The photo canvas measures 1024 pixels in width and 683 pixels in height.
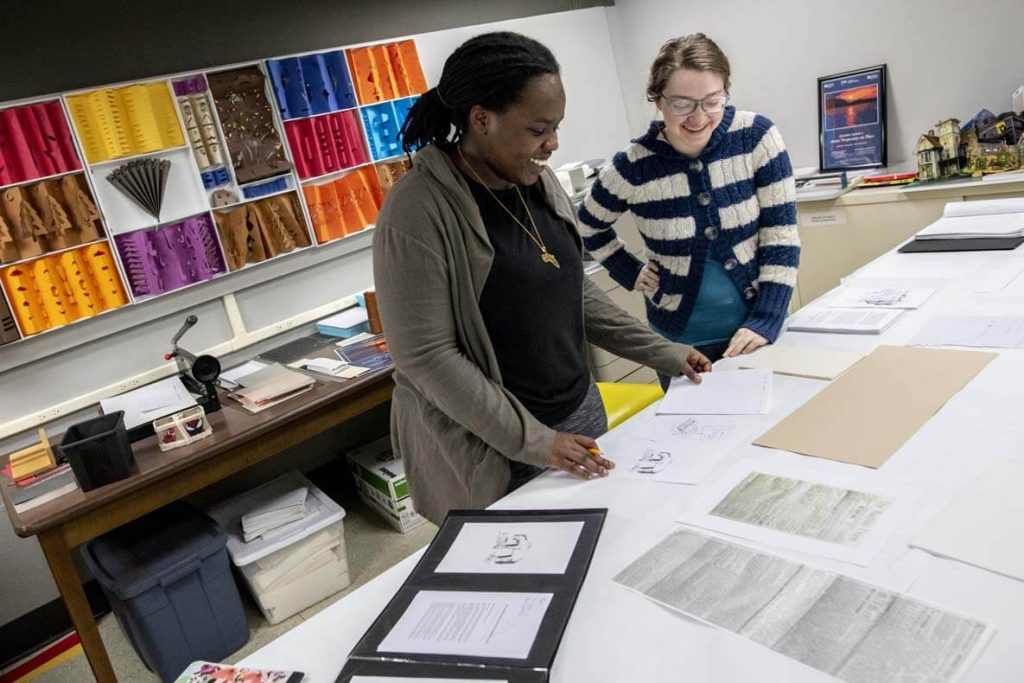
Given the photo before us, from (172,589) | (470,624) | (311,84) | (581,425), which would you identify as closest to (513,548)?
(470,624)

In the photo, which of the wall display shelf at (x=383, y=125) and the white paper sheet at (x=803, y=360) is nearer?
the white paper sheet at (x=803, y=360)

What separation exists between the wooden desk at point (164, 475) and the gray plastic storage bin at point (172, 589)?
0.17 m

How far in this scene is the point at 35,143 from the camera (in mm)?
2535

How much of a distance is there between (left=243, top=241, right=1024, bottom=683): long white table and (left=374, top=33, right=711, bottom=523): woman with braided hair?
13cm

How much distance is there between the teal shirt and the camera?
1.90m

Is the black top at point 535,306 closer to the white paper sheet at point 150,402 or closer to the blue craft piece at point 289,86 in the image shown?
the white paper sheet at point 150,402

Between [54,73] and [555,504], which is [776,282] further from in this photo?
[54,73]

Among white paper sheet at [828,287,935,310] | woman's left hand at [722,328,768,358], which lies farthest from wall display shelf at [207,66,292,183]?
white paper sheet at [828,287,935,310]

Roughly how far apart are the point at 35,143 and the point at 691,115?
2.17m

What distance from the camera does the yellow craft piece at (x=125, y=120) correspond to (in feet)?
8.61

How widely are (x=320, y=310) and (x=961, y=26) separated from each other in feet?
9.66

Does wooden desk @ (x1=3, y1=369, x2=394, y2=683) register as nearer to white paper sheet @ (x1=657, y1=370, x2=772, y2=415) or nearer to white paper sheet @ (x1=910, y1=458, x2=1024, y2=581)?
white paper sheet @ (x1=657, y1=370, x2=772, y2=415)

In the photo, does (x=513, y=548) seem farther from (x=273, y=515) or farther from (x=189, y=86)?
(x=189, y=86)

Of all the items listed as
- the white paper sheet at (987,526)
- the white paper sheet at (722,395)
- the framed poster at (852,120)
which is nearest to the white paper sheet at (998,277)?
the white paper sheet at (722,395)
